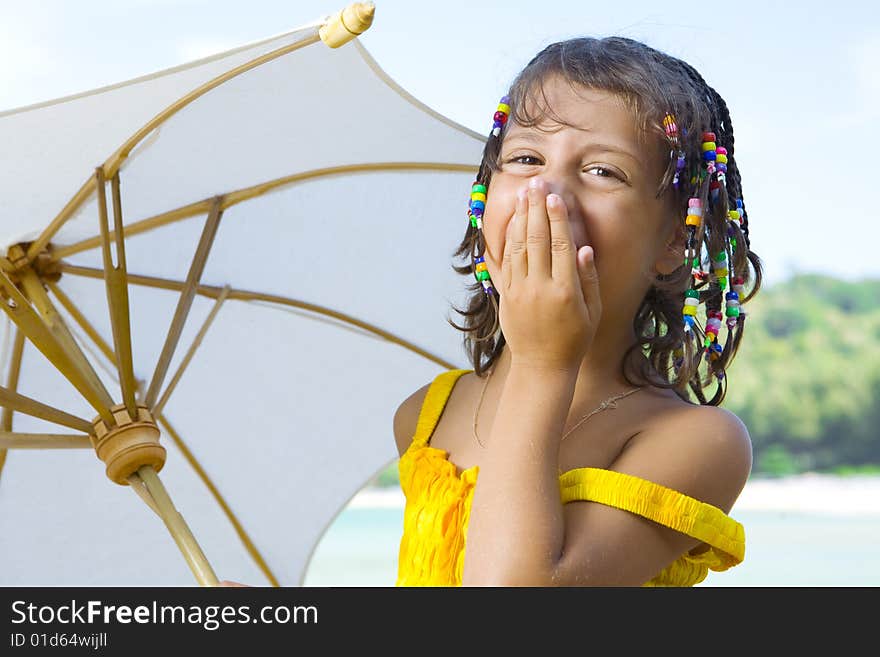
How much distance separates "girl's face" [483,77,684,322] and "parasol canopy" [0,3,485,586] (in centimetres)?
27

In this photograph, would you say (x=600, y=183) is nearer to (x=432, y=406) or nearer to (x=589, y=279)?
(x=589, y=279)

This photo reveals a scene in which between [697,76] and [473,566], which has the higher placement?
[697,76]

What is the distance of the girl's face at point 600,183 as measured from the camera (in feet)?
4.15

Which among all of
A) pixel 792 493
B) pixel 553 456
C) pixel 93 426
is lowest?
pixel 553 456

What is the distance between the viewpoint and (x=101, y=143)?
1821mm

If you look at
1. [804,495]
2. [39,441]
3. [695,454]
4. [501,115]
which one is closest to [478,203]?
[501,115]

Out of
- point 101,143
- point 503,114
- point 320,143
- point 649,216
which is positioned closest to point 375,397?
point 320,143

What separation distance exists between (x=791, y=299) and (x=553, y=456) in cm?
2627

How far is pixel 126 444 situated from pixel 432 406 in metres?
0.55

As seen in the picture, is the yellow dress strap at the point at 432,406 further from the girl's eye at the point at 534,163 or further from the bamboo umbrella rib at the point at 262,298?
the bamboo umbrella rib at the point at 262,298

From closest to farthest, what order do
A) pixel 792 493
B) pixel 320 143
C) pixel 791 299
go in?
pixel 320 143
pixel 792 493
pixel 791 299

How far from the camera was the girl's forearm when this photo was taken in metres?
1.12

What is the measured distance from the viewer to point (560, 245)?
1176 millimetres

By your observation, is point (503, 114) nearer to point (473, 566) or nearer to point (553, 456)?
point (553, 456)
